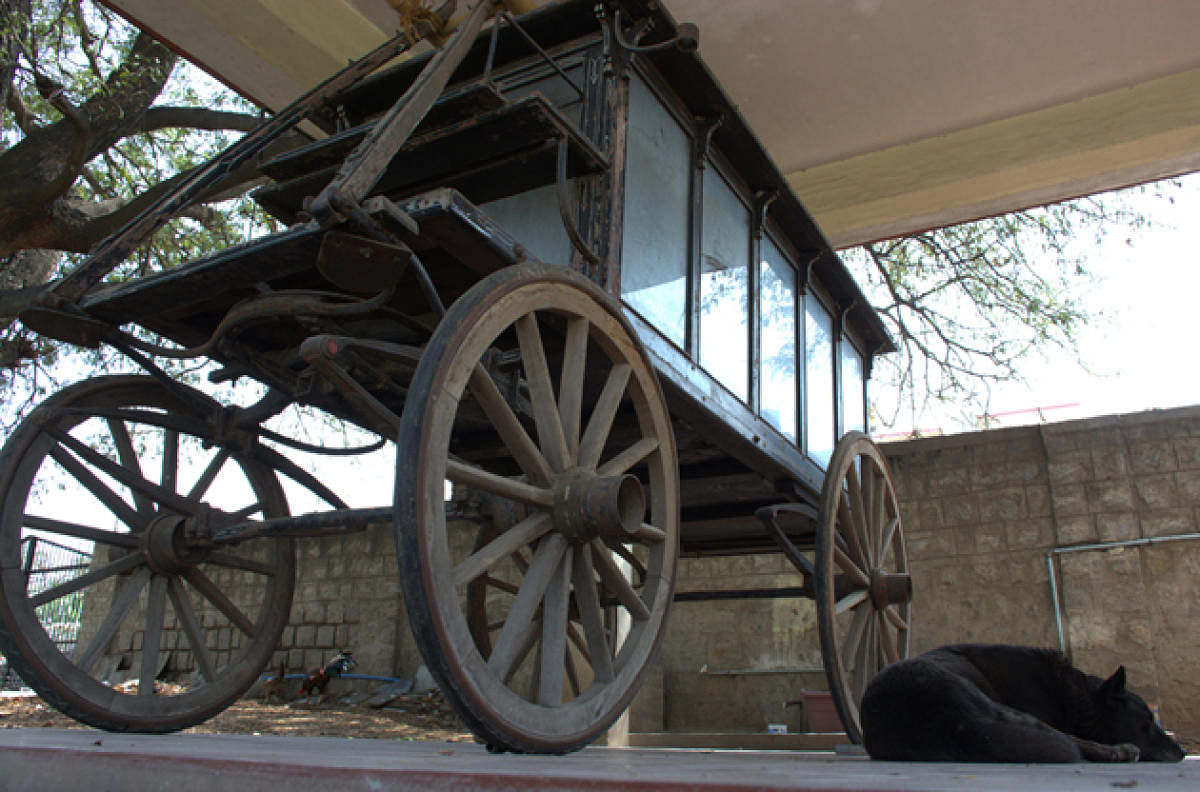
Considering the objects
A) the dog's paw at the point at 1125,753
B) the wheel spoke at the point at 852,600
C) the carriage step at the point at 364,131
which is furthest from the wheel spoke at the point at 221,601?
the dog's paw at the point at 1125,753

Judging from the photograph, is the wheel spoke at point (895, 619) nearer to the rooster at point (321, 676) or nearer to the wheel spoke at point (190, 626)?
the wheel spoke at point (190, 626)

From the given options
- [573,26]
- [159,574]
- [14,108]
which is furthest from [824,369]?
[14,108]

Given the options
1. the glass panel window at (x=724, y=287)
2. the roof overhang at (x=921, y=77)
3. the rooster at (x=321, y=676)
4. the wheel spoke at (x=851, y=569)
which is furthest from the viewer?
the rooster at (x=321, y=676)

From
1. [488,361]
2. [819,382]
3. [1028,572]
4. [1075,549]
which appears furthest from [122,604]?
[1075,549]

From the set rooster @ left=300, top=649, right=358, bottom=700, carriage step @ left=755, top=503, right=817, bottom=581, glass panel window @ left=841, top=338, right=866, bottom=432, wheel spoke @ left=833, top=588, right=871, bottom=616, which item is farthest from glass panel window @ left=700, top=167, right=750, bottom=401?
rooster @ left=300, top=649, right=358, bottom=700

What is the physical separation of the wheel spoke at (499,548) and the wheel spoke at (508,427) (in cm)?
12

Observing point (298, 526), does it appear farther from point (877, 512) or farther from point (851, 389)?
point (851, 389)

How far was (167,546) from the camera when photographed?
3352mm

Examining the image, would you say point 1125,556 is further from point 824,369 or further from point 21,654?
point 21,654

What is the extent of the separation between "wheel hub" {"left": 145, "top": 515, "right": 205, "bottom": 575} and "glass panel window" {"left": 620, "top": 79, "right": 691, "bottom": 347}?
6.05 feet

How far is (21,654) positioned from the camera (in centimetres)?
287

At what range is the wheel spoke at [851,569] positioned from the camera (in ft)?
14.7

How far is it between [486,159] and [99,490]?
1826mm

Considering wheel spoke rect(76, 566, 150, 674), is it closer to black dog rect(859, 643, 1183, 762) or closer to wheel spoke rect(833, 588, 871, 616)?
black dog rect(859, 643, 1183, 762)
